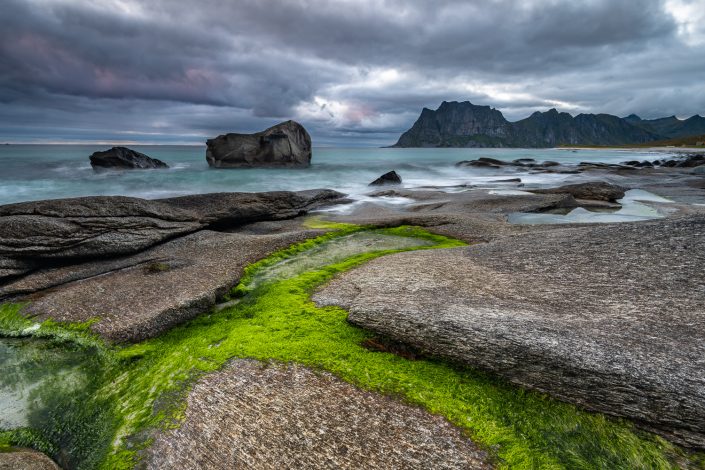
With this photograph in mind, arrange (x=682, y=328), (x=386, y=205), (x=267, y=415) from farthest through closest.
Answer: (x=386, y=205) < (x=682, y=328) < (x=267, y=415)

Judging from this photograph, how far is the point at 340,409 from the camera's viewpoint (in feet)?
21.4

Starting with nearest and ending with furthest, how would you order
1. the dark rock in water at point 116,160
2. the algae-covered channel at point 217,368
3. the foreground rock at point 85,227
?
the algae-covered channel at point 217,368, the foreground rock at point 85,227, the dark rock in water at point 116,160

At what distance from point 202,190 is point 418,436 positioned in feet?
177

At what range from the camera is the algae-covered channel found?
5895 mm

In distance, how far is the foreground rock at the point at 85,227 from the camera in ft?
44.0

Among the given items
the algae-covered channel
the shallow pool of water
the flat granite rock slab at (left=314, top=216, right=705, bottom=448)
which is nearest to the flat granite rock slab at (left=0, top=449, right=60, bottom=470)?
the algae-covered channel

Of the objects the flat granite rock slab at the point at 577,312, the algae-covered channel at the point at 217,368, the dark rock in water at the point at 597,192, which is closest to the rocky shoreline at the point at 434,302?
the flat granite rock slab at the point at 577,312

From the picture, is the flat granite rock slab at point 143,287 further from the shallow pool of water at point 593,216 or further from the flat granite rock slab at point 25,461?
the shallow pool of water at point 593,216

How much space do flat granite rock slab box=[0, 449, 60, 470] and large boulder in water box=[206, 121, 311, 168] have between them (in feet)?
311

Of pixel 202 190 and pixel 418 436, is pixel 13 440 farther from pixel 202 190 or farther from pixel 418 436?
pixel 202 190

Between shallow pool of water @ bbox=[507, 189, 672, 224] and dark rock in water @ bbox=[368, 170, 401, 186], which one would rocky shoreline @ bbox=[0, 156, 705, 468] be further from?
dark rock in water @ bbox=[368, 170, 401, 186]

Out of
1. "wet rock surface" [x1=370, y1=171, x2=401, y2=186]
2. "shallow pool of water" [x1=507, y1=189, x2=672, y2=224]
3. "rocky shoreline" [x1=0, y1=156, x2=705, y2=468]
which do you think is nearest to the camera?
"rocky shoreline" [x1=0, y1=156, x2=705, y2=468]

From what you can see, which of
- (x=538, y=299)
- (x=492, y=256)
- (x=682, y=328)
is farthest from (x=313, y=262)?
(x=682, y=328)

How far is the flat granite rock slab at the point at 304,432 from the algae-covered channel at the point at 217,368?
332 mm
